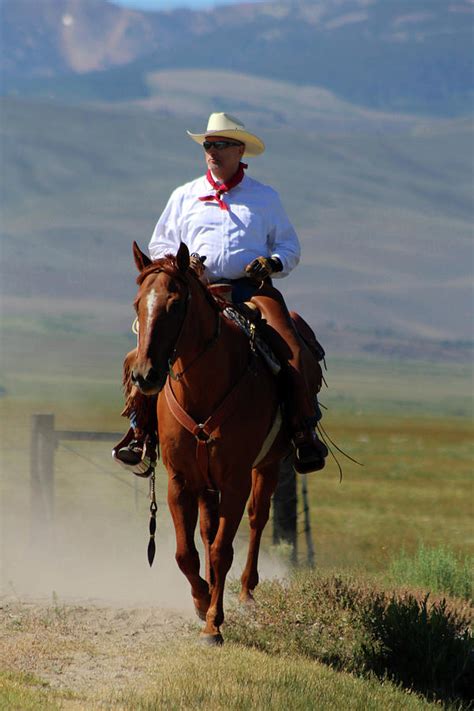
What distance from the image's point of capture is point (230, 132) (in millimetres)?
10320

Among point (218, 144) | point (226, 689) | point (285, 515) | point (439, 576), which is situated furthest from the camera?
point (285, 515)

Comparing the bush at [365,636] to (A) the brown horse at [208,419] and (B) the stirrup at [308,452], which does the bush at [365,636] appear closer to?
(A) the brown horse at [208,419]

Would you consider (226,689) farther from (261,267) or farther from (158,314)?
(261,267)

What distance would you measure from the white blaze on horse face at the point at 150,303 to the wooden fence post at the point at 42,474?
28.2ft

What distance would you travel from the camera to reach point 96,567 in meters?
15.5

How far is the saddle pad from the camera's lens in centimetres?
980

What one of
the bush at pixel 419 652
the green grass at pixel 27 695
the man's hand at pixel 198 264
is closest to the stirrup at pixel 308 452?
the bush at pixel 419 652

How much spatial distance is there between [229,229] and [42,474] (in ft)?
24.7

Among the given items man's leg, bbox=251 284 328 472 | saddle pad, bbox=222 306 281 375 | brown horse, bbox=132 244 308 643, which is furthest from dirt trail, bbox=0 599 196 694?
saddle pad, bbox=222 306 281 375

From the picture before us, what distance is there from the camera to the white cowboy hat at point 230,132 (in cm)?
1034

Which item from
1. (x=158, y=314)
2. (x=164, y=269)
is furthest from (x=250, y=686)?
(x=164, y=269)

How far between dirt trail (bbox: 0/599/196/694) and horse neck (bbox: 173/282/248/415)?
2.01 meters

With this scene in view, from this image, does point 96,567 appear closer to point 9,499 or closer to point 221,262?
point 221,262

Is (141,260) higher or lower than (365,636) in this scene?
higher
